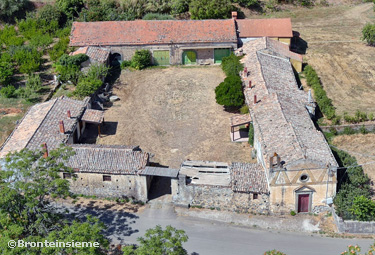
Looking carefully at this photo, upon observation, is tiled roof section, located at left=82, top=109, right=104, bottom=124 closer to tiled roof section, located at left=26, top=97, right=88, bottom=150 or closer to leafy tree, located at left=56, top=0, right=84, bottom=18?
tiled roof section, located at left=26, top=97, right=88, bottom=150

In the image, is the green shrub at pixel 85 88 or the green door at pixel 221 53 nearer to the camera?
the green shrub at pixel 85 88

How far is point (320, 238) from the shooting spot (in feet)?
110

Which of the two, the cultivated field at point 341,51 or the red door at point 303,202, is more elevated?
the cultivated field at point 341,51

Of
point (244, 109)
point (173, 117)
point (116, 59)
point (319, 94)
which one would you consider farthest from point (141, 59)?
point (319, 94)

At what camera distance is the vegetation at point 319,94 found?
47.2 m

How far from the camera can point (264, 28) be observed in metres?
60.8

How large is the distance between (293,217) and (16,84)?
34948mm

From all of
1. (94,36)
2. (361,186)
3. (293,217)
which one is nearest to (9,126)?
(94,36)

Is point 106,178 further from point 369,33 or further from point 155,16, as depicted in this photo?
point 369,33

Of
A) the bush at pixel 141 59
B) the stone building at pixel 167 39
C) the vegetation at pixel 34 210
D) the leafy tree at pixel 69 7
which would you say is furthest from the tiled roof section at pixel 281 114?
the leafy tree at pixel 69 7

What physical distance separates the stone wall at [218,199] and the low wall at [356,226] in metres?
5.12

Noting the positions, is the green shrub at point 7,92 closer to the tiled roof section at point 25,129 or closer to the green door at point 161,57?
the tiled roof section at point 25,129

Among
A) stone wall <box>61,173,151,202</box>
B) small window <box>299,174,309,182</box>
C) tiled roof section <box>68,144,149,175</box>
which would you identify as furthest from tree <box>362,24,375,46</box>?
stone wall <box>61,173,151,202</box>

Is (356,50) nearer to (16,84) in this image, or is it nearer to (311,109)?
(311,109)
